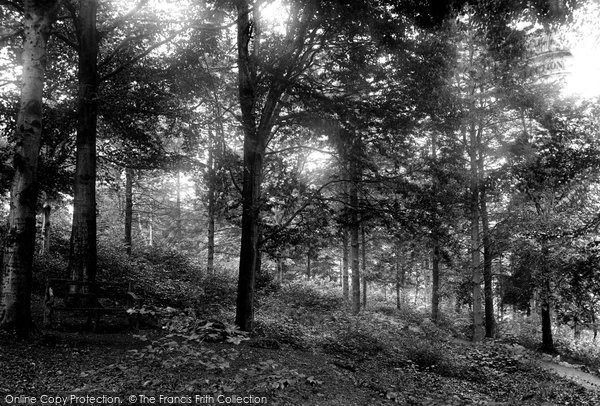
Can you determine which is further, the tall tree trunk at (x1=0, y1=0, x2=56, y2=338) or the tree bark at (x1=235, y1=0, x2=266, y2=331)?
the tree bark at (x1=235, y1=0, x2=266, y2=331)

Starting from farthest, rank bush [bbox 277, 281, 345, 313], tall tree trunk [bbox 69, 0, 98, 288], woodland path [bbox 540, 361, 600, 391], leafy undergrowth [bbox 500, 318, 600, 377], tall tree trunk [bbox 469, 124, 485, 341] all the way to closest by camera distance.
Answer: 1. bush [bbox 277, 281, 345, 313]
2. leafy undergrowth [bbox 500, 318, 600, 377]
3. tall tree trunk [bbox 469, 124, 485, 341]
4. woodland path [bbox 540, 361, 600, 391]
5. tall tree trunk [bbox 69, 0, 98, 288]

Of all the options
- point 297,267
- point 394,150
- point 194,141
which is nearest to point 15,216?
point 194,141

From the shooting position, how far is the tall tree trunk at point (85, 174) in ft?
34.9

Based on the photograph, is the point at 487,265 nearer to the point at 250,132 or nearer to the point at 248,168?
the point at 248,168

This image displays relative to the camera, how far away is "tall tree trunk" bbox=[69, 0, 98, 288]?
1062cm

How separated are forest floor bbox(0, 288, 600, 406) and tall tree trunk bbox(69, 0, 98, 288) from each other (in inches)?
110

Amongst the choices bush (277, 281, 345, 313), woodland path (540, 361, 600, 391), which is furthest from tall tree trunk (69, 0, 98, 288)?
woodland path (540, 361, 600, 391)

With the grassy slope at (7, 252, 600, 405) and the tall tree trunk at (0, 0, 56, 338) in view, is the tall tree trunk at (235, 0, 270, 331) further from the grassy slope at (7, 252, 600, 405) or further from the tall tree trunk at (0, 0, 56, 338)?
the tall tree trunk at (0, 0, 56, 338)

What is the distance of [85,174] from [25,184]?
11.6ft

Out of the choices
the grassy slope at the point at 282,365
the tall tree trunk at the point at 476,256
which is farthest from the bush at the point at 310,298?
the tall tree trunk at the point at 476,256

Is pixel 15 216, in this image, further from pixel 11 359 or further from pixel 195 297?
pixel 195 297

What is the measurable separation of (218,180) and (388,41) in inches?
214

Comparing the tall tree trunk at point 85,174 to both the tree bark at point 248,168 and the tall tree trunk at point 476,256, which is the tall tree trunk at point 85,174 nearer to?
the tree bark at point 248,168

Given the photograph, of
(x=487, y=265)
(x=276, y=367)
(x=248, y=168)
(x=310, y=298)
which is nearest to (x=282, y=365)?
(x=276, y=367)
